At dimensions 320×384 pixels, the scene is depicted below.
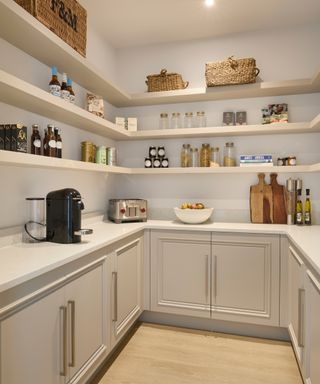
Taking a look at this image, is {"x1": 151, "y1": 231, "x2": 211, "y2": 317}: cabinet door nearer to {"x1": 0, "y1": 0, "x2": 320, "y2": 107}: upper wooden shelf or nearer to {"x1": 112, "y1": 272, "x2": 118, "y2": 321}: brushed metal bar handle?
{"x1": 112, "y1": 272, "x2": 118, "y2": 321}: brushed metal bar handle

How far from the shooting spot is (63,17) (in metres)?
1.87

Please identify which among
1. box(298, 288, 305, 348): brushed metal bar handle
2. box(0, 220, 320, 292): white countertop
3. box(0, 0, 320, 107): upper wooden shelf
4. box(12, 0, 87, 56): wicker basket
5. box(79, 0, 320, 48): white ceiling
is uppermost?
box(79, 0, 320, 48): white ceiling

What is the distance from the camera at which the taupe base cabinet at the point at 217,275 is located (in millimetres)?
2336

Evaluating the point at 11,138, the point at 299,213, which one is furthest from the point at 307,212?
the point at 11,138

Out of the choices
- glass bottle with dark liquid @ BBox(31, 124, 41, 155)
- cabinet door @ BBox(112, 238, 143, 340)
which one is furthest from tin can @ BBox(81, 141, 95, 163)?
cabinet door @ BBox(112, 238, 143, 340)

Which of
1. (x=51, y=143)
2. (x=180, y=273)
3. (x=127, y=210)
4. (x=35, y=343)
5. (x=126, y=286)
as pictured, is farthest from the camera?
(x=127, y=210)

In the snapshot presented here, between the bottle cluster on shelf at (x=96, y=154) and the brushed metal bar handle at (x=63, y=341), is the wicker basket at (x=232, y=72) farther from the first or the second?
the brushed metal bar handle at (x=63, y=341)

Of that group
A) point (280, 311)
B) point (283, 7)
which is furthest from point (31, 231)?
point (283, 7)

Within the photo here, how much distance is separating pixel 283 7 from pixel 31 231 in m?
2.59

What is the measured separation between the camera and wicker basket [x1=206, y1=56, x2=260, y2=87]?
2.60 meters

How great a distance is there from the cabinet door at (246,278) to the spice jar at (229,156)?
751 millimetres

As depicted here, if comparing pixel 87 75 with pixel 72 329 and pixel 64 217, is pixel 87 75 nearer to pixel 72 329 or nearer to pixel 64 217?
pixel 64 217

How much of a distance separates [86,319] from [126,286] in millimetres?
605

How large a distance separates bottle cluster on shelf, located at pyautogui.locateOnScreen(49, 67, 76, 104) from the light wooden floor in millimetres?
1822
